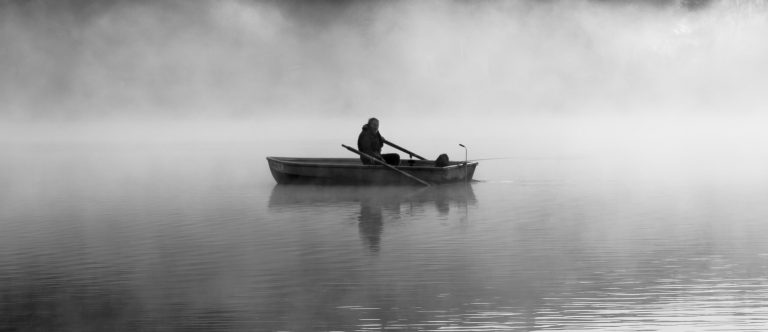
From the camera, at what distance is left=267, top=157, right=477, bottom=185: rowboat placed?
1244 inches

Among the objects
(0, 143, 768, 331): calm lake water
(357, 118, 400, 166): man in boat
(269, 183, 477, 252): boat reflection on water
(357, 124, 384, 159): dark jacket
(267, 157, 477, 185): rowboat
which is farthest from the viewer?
(267, 157, 477, 185): rowboat

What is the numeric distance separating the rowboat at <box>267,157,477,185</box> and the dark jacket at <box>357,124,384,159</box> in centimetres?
45

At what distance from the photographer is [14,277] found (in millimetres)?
16141

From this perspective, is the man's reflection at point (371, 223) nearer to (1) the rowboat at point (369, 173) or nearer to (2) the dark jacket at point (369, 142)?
(2) the dark jacket at point (369, 142)

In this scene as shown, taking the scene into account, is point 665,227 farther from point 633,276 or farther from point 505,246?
point 633,276

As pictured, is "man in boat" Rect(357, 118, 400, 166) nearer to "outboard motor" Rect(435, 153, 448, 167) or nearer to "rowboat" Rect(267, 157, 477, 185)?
"rowboat" Rect(267, 157, 477, 185)

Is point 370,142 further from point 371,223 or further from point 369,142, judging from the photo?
point 371,223

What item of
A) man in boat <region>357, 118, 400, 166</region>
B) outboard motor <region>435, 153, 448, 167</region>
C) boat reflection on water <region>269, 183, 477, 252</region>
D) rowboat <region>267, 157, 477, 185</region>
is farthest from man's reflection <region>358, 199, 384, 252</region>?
outboard motor <region>435, 153, 448, 167</region>

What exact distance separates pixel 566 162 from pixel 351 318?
139 ft

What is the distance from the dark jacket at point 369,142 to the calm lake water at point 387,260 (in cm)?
119

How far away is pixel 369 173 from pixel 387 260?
48.0ft

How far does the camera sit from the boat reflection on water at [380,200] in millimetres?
25078

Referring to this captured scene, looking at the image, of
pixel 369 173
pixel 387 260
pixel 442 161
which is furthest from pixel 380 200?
pixel 387 260

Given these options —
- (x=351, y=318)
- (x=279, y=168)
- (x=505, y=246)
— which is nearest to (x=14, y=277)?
(x=351, y=318)
